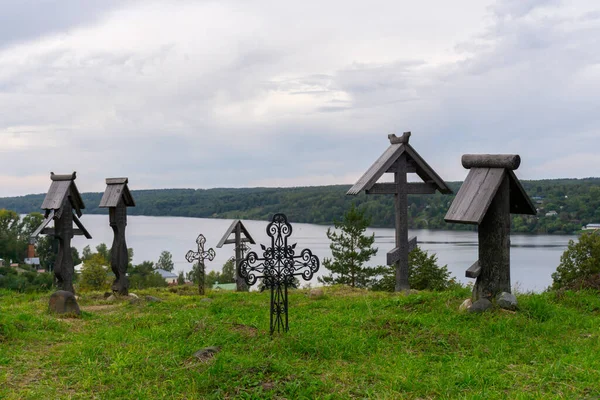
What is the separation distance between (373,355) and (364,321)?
4.84 ft

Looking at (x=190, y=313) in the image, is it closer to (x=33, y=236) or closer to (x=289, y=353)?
(x=289, y=353)

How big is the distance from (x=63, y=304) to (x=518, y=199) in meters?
7.85

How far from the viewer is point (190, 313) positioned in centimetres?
948

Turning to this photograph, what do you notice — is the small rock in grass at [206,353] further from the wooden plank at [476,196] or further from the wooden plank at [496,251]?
the wooden plank at [496,251]

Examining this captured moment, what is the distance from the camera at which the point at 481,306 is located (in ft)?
27.0

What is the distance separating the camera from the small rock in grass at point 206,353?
20.5 feet

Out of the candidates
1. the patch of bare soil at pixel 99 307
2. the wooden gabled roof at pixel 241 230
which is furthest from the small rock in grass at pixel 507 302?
the wooden gabled roof at pixel 241 230

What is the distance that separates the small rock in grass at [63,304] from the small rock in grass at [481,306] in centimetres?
668

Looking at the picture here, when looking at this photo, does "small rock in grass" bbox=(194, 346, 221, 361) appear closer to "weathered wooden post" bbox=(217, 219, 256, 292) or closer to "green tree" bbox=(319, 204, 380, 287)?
"weathered wooden post" bbox=(217, 219, 256, 292)

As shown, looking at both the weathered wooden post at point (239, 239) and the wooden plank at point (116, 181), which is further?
the weathered wooden post at point (239, 239)

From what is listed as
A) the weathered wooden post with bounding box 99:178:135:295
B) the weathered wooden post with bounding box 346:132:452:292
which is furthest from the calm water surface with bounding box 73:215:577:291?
the weathered wooden post with bounding box 99:178:135:295

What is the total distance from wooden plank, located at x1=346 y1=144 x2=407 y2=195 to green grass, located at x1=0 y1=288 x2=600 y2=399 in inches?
99.1

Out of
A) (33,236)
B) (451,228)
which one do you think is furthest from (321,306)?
(451,228)

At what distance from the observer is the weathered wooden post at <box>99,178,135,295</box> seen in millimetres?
13438
